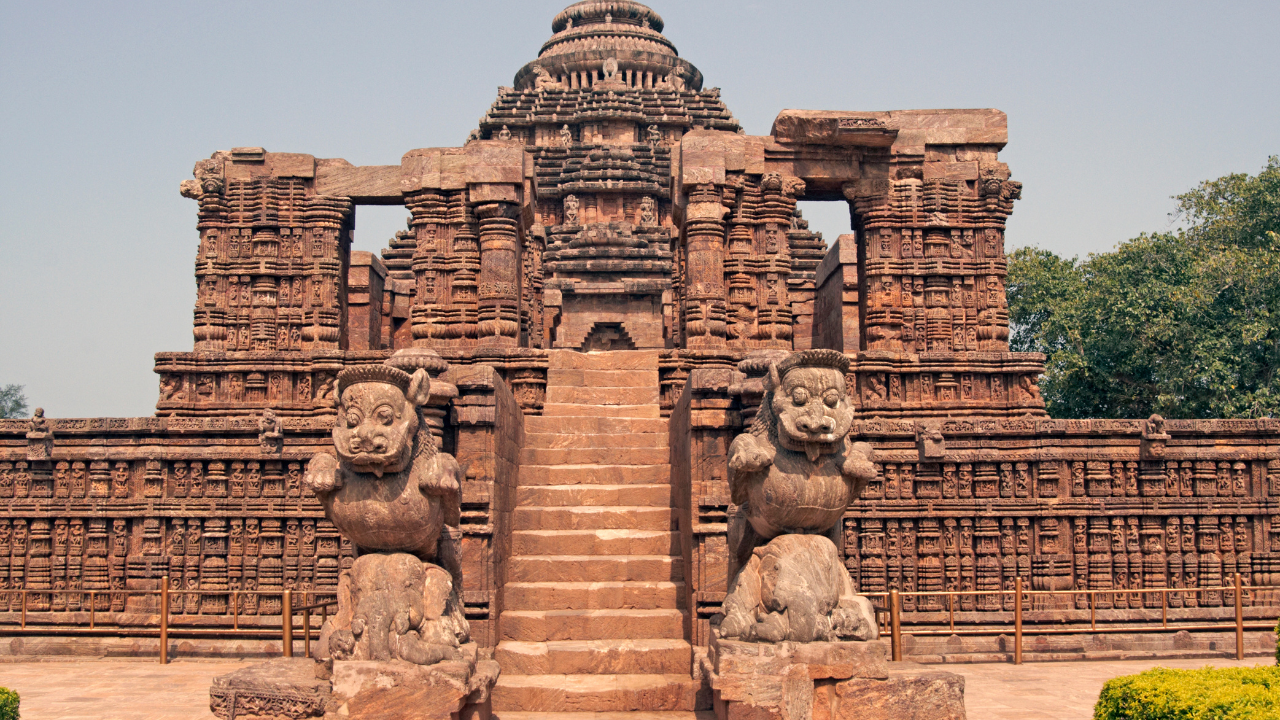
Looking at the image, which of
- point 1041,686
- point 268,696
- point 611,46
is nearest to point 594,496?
point 268,696

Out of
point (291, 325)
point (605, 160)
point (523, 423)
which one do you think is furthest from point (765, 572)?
point (605, 160)

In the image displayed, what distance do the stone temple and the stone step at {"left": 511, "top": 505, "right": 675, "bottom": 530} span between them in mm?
30

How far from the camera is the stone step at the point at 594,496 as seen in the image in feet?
32.2

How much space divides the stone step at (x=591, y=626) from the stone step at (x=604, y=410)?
3.61 metres

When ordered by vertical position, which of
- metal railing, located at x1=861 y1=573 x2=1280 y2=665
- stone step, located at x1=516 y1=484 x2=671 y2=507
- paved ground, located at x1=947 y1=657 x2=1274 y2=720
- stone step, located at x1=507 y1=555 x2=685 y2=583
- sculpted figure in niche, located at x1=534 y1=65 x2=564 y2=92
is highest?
sculpted figure in niche, located at x1=534 y1=65 x2=564 y2=92

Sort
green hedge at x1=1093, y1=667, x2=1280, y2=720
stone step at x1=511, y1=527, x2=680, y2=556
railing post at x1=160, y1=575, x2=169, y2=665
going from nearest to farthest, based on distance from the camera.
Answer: green hedge at x1=1093, y1=667, x2=1280, y2=720
stone step at x1=511, y1=527, x2=680, y2=556
railing post at x1=160, y1=575, x2=169, y2=665

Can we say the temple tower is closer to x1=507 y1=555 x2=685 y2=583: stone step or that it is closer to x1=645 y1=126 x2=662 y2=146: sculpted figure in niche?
x1=645 y1=126 x2=662 y2=146: sculpted figure in niche

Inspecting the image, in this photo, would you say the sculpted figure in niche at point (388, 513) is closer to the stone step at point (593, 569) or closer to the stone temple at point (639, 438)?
the stone temple at point (639, 438)

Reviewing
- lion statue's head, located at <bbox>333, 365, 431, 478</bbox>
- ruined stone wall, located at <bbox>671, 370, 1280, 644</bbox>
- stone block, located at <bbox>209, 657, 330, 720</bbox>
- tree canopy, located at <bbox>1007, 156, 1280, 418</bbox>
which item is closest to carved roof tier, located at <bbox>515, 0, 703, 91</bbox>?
tree canopy, located at <bbox>1007, 156, 1280, 418</bbox>

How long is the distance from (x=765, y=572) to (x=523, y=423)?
195 inches

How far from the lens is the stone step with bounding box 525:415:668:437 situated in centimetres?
1118

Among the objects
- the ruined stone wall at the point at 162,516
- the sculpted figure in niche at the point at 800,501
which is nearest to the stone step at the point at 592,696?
the sculpted figure in niche at the point at 800,501

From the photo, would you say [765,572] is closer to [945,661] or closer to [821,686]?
[821,686]

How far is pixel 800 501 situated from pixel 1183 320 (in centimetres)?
1843
